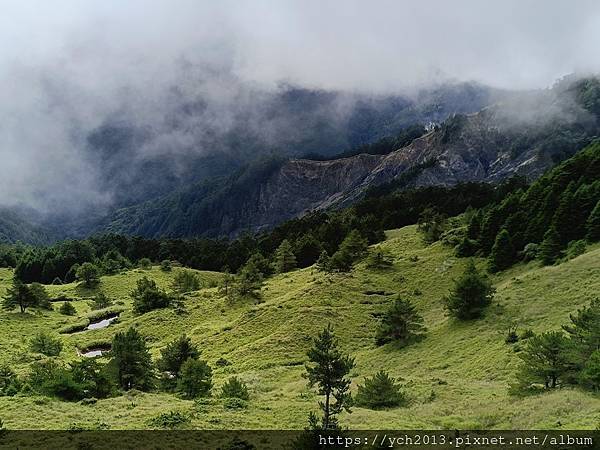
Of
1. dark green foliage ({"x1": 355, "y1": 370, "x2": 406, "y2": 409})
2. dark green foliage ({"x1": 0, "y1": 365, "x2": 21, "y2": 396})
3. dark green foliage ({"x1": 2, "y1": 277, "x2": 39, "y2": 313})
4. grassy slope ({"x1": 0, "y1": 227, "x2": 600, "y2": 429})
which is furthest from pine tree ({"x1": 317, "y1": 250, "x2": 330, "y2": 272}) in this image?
dark green foliage ({"x1": 0, "y1": 365, "x2": 21, "y2": 396})

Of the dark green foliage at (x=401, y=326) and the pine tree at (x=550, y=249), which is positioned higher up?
the pine tree at (x=550, y=249)

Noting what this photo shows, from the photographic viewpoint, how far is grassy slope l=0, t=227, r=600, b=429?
36.5m

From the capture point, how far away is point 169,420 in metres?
36.1

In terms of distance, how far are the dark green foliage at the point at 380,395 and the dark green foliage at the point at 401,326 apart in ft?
75.1

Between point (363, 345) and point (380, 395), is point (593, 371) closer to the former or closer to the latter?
point (380, 395)

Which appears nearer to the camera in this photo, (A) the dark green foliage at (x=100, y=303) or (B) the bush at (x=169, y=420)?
(B) the bush at (x=169, y=420)

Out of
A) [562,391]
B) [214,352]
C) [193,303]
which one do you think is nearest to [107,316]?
[193,303]

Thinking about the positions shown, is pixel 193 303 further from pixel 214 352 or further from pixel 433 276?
pixel 433 276

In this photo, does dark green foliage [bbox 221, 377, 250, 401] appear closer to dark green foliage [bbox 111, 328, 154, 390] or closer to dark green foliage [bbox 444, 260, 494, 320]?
dark green foliage [bbox 111, 328, 154, 390]

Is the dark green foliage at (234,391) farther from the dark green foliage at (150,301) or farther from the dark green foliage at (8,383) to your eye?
the dark green foliage at (150,301)

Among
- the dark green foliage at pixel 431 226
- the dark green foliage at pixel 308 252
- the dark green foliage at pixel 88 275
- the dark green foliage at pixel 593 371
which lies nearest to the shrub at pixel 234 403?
the dark green foliage at pixel 593 371

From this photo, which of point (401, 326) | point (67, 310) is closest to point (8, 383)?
point (401, 326)

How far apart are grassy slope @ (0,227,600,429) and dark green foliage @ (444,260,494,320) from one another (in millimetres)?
1978

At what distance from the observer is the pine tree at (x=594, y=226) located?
7681 cm
